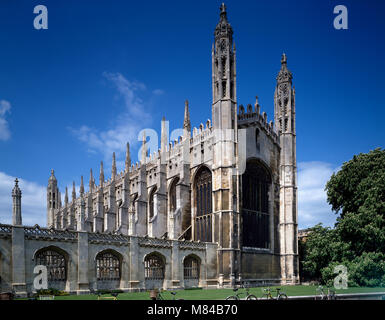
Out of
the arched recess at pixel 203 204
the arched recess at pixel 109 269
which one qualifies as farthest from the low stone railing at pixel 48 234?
the arched recess at pixel 203 204

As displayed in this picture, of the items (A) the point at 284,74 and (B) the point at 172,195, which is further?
(A) the point at 284,74

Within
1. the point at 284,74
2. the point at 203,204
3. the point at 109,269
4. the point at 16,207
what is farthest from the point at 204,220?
the point at 284,74

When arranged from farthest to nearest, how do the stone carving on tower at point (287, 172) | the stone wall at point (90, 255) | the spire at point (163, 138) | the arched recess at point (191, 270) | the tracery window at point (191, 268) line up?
the spire at point (163, 138), the stone carving on tower at point (287, 172), the tracery window at point (191, 268), the arched recess at point (191, 270), the stone wall at point (90, 255)

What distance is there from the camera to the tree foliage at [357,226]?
98.1 feet

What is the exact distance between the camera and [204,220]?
3731cm

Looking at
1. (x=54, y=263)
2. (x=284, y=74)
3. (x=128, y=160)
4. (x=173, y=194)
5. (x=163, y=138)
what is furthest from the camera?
(x=128, y=160)

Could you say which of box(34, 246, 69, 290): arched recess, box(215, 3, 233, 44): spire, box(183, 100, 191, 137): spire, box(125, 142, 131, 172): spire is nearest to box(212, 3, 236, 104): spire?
box(215, 3, 233, 44): spire

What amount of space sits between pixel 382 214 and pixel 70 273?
2371 centimetres

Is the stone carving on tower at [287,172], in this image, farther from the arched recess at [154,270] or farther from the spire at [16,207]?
the spire at [16,207]

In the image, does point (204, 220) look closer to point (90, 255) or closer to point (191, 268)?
point (191, 268)

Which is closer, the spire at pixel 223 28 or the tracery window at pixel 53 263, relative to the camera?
the tracery window at pixel 53 263

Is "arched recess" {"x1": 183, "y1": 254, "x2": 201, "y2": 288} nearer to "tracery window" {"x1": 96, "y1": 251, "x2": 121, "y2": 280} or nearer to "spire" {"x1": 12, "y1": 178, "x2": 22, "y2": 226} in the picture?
"tracery window" {"x1": 96, "y1": 251, "x2": 121, "y2": 280}

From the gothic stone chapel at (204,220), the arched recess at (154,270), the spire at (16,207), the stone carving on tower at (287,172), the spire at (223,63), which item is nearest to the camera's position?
the spire at (16,207)

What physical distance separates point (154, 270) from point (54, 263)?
8356mm
